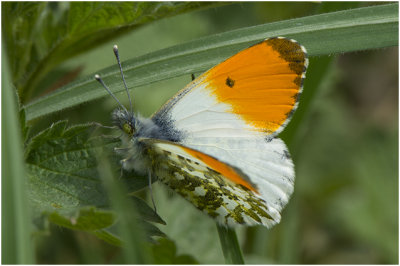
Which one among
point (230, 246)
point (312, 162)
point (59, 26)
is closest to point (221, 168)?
point (230, 246)

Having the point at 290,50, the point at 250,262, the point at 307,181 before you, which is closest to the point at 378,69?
the point at 307,181

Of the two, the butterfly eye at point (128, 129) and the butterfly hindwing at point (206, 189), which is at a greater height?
the butterfly eye at point (128, 129)

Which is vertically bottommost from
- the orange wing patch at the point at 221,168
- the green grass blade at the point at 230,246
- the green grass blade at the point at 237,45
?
the green grass blade at the point at 230,246

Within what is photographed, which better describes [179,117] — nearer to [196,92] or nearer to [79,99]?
[196,92]

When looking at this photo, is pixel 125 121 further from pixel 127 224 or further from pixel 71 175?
pixel 127 224

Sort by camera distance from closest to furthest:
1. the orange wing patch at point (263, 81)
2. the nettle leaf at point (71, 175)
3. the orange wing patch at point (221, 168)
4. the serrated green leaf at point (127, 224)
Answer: the serrated green leaf at point (127, 224) → the orange wing patch at point (221, 168) → the nettle leaf at point (71, 175) → the orange wing patch at point (263, 81)

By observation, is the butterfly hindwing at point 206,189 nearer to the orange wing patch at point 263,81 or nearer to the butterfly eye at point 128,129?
the butterfly eye at point 128,129

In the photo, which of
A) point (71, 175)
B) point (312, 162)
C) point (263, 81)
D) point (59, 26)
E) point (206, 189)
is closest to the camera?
point (71, 175)

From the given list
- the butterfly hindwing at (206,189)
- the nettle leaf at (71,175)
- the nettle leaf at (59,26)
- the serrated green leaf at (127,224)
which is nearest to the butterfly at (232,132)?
the butterfly hindwing at (206,189)
